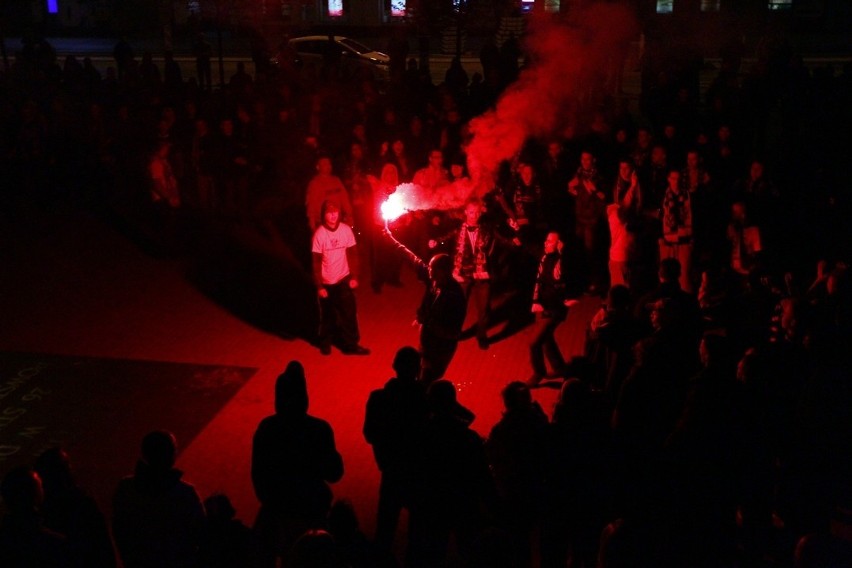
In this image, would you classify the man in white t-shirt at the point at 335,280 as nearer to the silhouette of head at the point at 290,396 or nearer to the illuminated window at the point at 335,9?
the silhouette of head at the point at 290,396

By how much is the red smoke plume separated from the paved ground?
9.41 ft

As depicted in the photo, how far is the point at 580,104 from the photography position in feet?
47.2

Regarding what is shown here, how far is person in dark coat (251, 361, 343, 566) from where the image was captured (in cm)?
546

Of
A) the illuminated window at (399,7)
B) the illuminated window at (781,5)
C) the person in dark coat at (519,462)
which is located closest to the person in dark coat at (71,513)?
the person in dark coat at (519,462)

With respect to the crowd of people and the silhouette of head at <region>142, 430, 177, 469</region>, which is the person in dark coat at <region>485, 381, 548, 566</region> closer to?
the crowd of people

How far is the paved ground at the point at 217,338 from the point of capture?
787 cm

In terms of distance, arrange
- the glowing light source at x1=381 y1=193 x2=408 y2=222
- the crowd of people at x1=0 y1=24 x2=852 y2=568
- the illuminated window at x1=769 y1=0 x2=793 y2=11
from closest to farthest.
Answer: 1. the crowd of people at x1=0 y1=24 x2=852 y2=568
2. the glowing light source at x1=381 y1=193 x2=408 y2=222
3. the illuminated window at x1=769 y1=0 x2=793 y2=11

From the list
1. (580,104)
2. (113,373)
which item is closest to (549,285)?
(113,373)

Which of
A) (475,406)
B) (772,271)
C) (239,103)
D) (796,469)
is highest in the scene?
(239,103)

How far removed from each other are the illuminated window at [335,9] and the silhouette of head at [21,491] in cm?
3707

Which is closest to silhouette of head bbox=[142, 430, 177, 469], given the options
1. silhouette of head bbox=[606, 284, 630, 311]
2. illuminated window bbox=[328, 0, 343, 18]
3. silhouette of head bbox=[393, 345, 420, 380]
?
silhouette of head bbox=[393, 345, 420, 380]

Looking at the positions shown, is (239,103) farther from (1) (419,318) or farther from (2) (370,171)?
(1) (419,318)

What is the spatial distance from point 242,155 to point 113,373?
253 inches

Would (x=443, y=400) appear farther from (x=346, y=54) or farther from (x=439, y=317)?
(x=346, y=54)
